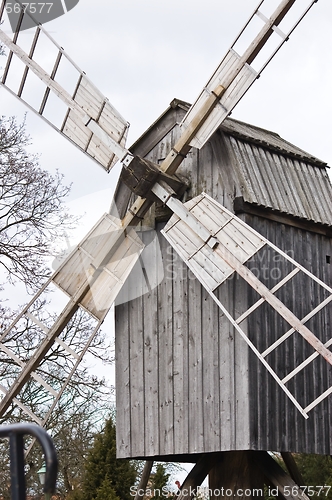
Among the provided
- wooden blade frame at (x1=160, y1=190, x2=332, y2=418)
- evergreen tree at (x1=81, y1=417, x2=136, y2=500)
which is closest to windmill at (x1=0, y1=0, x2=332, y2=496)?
wooden blade frame at (x1=160, y1=190, x2=332, y2=418)

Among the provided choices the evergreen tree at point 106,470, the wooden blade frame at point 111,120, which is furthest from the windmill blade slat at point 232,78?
the evergreen tree at point 106,470

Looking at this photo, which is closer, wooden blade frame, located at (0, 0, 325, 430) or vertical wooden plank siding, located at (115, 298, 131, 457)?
wooden blade frame, located at (0, 0, 325, 430)

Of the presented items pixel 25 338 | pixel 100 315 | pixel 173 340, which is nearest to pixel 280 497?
pixel 173 340

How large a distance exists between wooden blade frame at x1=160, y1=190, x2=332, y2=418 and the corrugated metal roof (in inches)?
16.3

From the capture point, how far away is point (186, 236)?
8.83 m

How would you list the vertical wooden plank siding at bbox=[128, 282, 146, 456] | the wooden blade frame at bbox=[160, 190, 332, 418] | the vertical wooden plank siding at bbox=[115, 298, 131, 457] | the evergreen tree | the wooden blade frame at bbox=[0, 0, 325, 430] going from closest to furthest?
1. the wooden blade frame at bbox=[160, 190, 332, 418]
2. the wooden blade frame at bbox=[0, 0, 325, 430]
3. the vertical wooden plank siding at bbox=[128, 282, 146, 456]
4. the vertical wooden plank siding at bbox=[115, 298, 131, 457]
5. the evergreen tree

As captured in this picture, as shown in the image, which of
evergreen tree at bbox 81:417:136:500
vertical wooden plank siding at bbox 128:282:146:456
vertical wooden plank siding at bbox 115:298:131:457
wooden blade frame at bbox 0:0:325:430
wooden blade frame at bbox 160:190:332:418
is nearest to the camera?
wooden blade frame at bbox 160:190:332:418

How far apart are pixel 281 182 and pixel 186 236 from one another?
1.40 metres

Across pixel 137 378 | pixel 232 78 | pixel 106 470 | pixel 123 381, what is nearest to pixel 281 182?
pixel 232 78

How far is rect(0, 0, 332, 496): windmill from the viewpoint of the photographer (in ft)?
27.0

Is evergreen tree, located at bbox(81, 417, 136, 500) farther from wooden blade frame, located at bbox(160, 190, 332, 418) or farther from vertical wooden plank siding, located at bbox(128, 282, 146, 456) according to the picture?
wooden blade frame, located at bbox(160, 190, 332, 418)

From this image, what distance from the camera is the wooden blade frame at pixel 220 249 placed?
7957mm

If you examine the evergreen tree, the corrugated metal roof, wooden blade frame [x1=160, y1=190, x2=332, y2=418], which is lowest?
the evergreen tree

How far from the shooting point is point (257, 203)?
8719 millimetres
